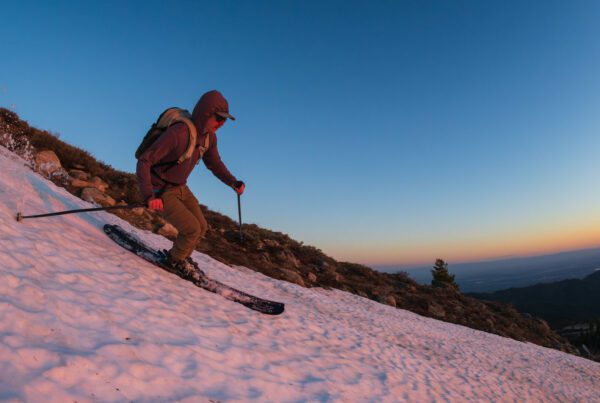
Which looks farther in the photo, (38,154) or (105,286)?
(38,154)

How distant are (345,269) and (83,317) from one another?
22.2 metres

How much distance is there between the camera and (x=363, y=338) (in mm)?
8930

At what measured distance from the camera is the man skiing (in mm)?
5613

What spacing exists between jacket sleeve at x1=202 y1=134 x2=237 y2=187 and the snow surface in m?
2.28

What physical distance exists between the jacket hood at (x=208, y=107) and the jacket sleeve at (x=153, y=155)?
0.47 meters

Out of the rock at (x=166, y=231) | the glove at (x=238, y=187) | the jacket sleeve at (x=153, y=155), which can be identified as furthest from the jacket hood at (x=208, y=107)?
the rock at (x=166, y=231)

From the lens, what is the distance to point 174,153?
600 cm

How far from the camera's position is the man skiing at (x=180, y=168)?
561 centimetres

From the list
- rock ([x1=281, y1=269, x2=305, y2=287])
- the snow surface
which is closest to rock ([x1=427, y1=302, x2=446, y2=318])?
rock ([x1=281, y1=269, x2=305, y2=287])

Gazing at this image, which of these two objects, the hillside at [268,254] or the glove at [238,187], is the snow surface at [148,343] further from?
the hillside at [268,254]

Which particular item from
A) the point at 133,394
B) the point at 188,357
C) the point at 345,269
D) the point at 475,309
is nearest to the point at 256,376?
the point at 188,357

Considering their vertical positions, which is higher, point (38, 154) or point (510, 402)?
point (38, 154)

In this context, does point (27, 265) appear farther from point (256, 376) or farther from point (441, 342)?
point (441, 342)

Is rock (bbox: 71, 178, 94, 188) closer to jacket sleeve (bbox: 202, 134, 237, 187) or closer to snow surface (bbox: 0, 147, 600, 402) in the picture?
snow surface (bbox: 0, 147, 600, 402)
